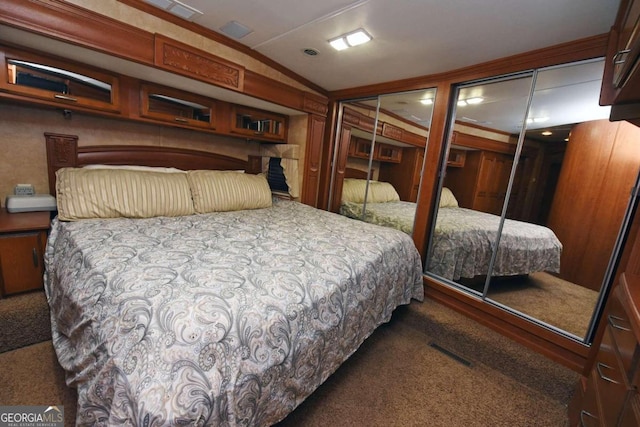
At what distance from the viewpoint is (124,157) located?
2.27 m

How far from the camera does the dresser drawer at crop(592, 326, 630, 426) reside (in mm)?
805

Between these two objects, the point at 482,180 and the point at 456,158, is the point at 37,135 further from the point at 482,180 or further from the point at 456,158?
the point at 482,180

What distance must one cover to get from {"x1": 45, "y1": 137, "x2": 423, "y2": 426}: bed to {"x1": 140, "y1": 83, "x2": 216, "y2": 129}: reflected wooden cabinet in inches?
22.9

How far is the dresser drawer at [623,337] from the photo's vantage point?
2.59ft

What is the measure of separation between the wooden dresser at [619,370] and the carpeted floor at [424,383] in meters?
0.48

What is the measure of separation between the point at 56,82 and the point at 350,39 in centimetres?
207

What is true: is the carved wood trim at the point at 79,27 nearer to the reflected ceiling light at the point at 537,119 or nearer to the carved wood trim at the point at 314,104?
the carved wood trim at the point at 314,104

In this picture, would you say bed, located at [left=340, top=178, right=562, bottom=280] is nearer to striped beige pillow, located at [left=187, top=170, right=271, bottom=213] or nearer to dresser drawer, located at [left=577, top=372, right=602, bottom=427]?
dresser drawer, located at [left=577, top=372, right=602, bottom=427]

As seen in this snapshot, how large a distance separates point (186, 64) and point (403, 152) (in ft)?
7.31

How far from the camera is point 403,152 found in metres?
2.92

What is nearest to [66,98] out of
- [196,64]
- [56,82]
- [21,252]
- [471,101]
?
[56,82]

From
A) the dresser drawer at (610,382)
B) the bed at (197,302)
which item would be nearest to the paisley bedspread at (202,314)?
the bed at (197,302)

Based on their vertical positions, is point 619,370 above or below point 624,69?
below

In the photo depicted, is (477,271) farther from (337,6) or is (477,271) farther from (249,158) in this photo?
(249,158)
